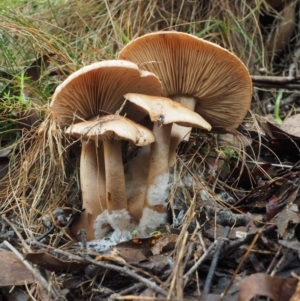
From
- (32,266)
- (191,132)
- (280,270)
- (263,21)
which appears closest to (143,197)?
(191,132)

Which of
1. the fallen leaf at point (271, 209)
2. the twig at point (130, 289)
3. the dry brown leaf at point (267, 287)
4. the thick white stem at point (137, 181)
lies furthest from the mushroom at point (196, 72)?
the dry brown leaf at point (267, 287)

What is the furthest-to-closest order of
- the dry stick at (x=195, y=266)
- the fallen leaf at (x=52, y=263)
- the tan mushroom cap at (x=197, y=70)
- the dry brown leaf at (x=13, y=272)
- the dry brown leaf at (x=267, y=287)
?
the tan mushroom cap at (x=197, y=70)
the dry brown leaf at (x=13, y=272)
the fallen leaf at (x=52, y=263)
the dry stick at (x=195, y=266)
the dry brown leaf at (x=267, y=287)

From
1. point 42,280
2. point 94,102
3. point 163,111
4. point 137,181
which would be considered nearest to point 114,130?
point 163,111

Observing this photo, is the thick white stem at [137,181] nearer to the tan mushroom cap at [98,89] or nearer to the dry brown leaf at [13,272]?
the tan mushroom cap at [98,89]

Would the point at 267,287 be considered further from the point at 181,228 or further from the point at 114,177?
the point at 114,177

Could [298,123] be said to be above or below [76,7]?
below

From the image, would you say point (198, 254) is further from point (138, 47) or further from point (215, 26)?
point (215, 26)
